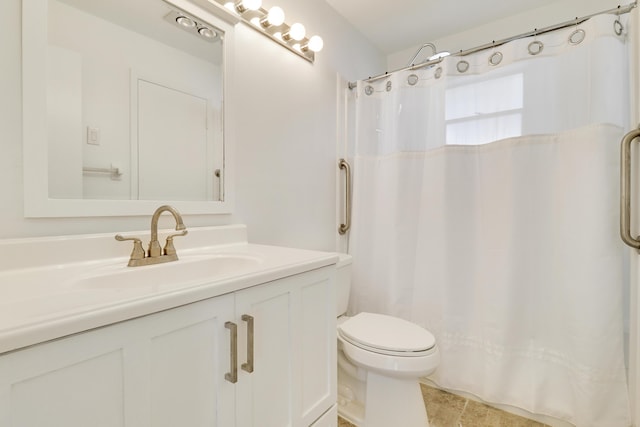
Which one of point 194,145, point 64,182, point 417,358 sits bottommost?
point 417,358

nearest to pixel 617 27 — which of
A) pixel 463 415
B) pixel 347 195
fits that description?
pixel 347 195

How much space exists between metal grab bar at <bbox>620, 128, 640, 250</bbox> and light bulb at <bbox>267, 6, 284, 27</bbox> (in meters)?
1.57

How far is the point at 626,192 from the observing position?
1.20 metres

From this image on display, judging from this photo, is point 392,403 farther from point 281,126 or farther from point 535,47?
point 535,47

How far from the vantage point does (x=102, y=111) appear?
1.00m

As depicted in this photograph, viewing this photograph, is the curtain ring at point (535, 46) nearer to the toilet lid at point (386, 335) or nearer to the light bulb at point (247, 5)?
the light bulb at point (247, 5)

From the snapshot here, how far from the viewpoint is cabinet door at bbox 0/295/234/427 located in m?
0.45

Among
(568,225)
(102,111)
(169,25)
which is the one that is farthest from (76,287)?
(568,225)

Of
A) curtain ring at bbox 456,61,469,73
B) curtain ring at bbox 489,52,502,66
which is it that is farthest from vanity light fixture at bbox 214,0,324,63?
curtain ring at bbox 489,52,502,66

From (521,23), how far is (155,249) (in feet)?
8.36

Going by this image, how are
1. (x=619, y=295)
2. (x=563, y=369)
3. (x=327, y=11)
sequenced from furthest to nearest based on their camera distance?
(x=327, y=11) → (x=563, y=369) → (x=619, y=295)

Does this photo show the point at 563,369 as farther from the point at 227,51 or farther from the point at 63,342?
the point at 227,51

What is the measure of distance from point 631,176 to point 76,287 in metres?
1.97

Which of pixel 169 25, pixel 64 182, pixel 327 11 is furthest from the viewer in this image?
pixel 327 11
